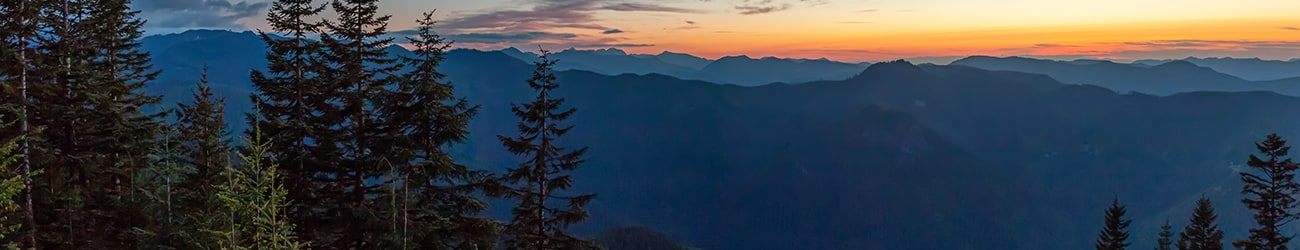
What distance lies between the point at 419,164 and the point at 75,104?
33.2 feet

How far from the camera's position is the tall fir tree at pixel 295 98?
1692 centimetres

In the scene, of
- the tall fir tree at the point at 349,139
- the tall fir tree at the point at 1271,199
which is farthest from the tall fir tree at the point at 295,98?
the tall fir tree at the point at 1271,199

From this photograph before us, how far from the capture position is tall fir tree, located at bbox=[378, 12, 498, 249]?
17.4 metres

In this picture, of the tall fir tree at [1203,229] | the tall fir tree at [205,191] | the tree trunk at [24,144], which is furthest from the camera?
the tall fir tree at [1203,229]

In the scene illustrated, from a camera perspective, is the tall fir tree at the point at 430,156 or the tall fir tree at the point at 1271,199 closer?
the tall fir tree at the point at 430,156

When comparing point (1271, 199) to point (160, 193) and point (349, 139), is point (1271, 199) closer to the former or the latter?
point (349, 139)

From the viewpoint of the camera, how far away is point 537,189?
22344 mm

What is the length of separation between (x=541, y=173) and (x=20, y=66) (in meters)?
13.2

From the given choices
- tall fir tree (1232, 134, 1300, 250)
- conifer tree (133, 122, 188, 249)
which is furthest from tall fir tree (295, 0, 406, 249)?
tall fir tree (1232, 134, 1300, 250)

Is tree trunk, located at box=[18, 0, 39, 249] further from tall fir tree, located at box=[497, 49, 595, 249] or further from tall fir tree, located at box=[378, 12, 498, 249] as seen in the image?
tall fir tree, located at box=[497, 49, 595, 249]

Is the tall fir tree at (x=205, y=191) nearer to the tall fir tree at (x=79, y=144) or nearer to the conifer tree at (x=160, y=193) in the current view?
the conifer tree at (x=160, y=193)

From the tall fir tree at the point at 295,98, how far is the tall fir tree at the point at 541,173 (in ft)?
17.7

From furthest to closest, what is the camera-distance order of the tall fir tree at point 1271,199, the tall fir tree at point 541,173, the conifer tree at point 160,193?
the tall fir tree at point 1271,199
the tall fir tree at point 541,173
the conifer tree at point 160,193

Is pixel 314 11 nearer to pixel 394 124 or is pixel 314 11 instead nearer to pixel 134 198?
pixel 394 124
